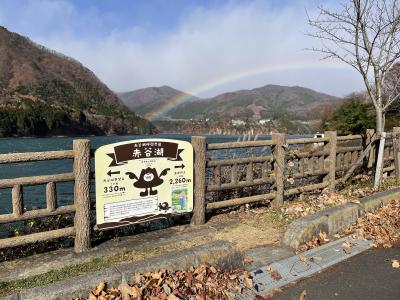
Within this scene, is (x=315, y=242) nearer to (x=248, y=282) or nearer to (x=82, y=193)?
(x=248, y=282)

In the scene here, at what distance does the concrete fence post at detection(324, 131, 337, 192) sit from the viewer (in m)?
7.81

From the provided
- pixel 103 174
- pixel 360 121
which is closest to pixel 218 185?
pixel 103 174

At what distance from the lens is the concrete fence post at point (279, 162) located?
688cm

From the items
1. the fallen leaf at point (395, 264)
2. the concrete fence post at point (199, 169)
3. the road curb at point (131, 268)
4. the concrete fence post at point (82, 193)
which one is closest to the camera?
the road curb at point (131, 268)

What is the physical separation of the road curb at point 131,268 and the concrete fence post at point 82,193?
57.9 inches

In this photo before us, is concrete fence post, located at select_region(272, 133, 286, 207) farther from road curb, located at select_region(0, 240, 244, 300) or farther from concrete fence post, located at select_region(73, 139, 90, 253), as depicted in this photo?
concrete fence post, located at select_region(73, 139, 90, 253)

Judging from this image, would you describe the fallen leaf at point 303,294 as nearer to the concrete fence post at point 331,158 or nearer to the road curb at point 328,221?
the road curb at point 328,221

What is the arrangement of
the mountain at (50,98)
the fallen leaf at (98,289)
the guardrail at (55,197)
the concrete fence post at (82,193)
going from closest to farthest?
the fallen leaf at (98,289), the guardrail at (55,197), the concrete fence post at (82,193), the mountain at (50,98)

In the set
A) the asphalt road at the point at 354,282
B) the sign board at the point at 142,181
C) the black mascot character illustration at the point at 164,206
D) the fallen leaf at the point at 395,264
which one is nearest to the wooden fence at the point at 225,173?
the sign board at the point at 142,181

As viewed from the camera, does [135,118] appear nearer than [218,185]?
No

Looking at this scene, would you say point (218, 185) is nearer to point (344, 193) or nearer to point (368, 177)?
point (344, 193)

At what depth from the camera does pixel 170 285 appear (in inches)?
137

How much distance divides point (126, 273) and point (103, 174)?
1807mm

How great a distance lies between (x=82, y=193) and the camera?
480 cm
